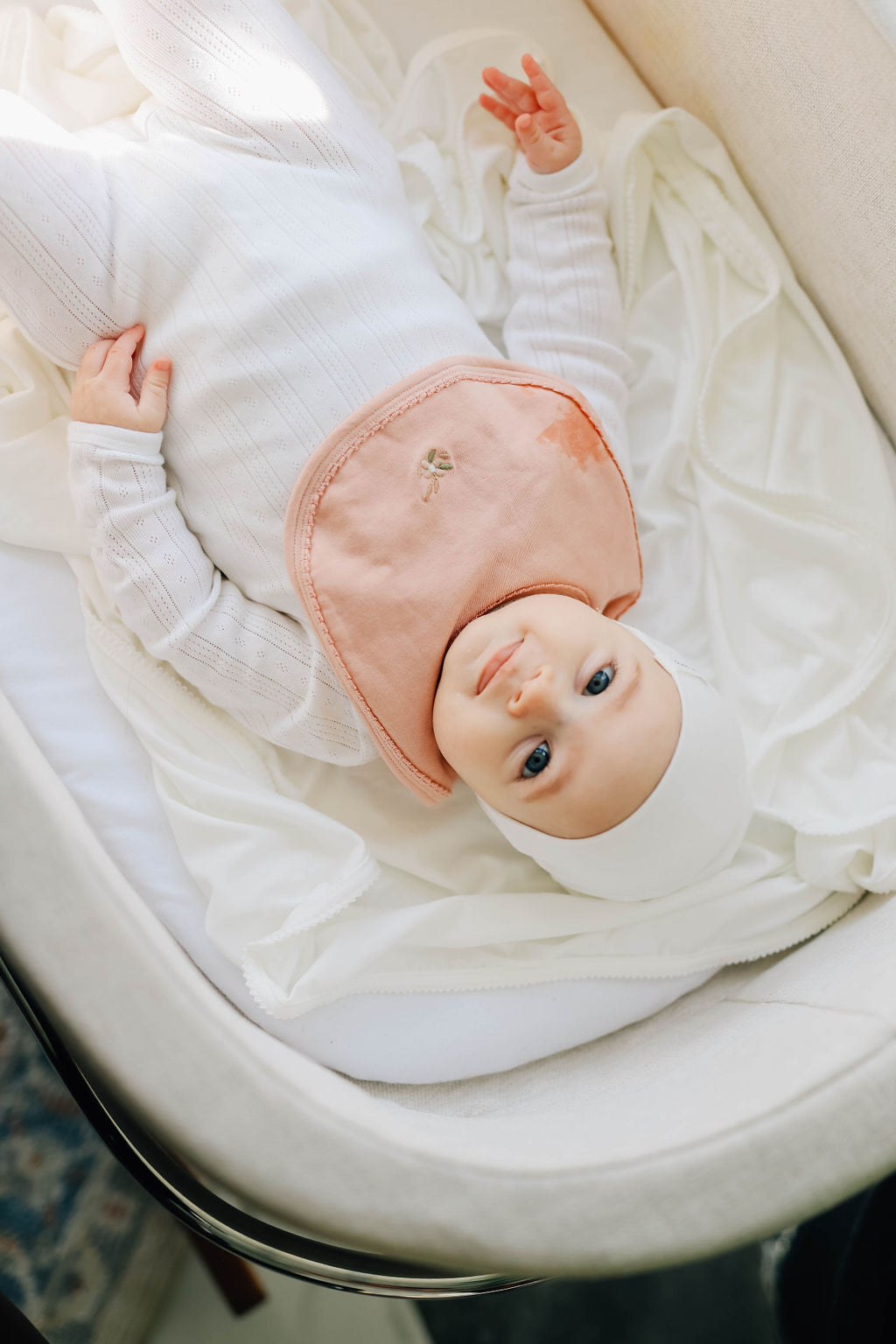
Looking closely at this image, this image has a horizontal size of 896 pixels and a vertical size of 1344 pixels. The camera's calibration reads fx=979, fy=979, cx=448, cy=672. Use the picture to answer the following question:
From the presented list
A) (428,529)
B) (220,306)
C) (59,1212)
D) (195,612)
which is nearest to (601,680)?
(428,529)

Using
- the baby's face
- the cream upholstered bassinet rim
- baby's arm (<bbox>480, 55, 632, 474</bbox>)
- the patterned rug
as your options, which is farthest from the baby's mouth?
the patterned rug

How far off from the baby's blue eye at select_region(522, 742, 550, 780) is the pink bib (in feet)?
0.42

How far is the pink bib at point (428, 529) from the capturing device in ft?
3.00

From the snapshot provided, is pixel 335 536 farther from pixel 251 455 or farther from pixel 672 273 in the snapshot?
pixel 672 273

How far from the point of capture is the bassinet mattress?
3.06 feet

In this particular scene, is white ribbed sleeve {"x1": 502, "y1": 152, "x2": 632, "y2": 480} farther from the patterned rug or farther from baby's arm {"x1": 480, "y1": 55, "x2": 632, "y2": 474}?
the patterned rug

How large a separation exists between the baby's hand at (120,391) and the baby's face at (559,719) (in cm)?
38

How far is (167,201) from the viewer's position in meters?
0.94

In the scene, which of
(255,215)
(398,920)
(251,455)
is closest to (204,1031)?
(398,920)

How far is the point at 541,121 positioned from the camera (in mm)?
1083

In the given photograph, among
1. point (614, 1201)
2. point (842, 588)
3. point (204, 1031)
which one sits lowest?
point (842, 588)

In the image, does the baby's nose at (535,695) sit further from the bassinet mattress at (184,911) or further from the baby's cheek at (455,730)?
the bassinet mattress at (184,911)

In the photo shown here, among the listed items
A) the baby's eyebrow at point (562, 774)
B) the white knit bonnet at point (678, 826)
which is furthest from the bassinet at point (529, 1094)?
the baby's eyebrow at point (562, 774)

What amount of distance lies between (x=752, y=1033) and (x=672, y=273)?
0.84 meters
